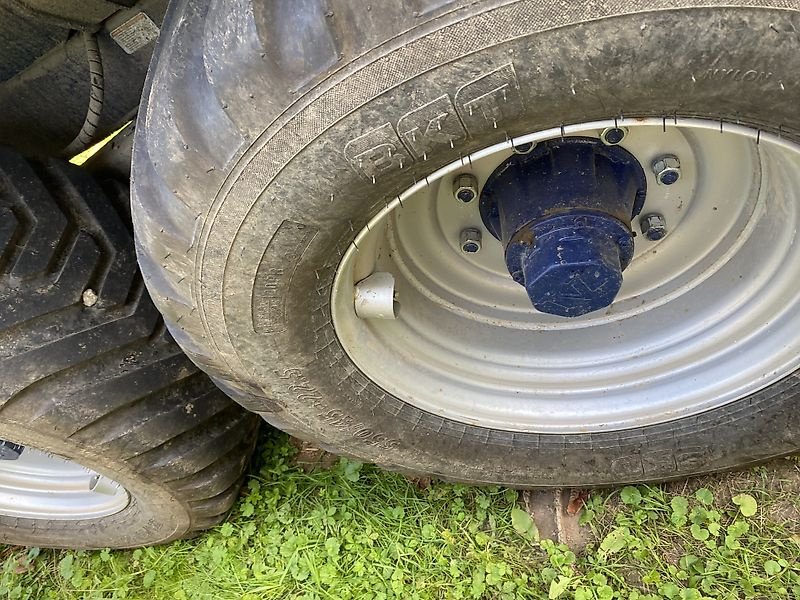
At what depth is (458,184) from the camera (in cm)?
127

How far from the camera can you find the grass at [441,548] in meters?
1.62

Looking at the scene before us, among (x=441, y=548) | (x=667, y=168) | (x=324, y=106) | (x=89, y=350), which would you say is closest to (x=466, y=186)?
(x=667, y=168)

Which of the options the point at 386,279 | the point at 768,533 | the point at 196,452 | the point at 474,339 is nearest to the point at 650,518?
the point at 768,533

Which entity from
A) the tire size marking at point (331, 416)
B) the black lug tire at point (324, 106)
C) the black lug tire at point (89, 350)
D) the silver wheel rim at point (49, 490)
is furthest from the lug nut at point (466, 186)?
the silver wheel rim at point (49, 490)

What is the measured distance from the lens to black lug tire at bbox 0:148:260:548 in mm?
1380

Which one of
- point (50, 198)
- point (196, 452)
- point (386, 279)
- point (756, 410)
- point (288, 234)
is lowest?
point (196, 452)

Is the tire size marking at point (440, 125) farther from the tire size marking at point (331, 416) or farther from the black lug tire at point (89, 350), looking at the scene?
the black lug tire at point (89, 350)

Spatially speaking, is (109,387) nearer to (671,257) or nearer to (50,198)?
(50,198)

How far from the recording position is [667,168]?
1202 millimetres

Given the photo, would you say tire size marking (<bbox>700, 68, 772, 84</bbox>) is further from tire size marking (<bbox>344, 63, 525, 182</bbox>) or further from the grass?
the grass

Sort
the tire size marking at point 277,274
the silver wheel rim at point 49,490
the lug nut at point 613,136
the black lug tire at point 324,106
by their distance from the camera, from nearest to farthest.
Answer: the black lug tire at point 324,106, the tire size marking at point 277,274, the lug nut at point 613,136, the silver wheel rim at point 49,490

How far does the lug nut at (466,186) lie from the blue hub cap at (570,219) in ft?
0.20

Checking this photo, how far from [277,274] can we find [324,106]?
311mm

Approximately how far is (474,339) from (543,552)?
0.60 m
